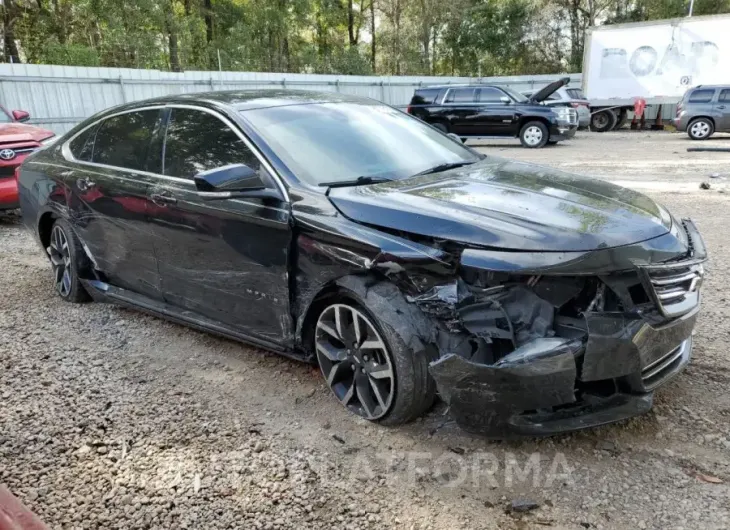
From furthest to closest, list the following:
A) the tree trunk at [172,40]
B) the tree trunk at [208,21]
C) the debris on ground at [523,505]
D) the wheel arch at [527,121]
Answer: the tree trunk at [208,21] < the tree trunk at [172,40] < the wheel arch at [527,121] < the debris on ground at [523,505]

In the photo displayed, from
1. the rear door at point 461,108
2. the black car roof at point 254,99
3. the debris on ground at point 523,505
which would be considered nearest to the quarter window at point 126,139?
the black car roof at point 254,99

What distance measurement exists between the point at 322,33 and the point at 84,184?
34.5 m

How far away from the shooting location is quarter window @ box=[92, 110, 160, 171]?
13.0 feet

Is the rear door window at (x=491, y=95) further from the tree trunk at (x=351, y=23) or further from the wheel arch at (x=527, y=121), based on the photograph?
the tree trunk at (x=351, y=23)

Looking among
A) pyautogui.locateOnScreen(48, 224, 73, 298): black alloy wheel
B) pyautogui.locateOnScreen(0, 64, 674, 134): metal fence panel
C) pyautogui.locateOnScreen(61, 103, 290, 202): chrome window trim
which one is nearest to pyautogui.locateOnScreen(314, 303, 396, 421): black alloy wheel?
pyautogui.locateOnScreen(61, 103, 290, 202): chrome window trim

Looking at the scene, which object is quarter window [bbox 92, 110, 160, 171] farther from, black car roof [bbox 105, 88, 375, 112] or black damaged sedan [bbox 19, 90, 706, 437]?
black car roof [bbox 105, 88, 375, 112]

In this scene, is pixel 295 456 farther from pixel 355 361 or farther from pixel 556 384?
pixel 556 384

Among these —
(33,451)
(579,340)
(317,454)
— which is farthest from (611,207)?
(33,451)

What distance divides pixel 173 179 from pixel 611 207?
2.48 m

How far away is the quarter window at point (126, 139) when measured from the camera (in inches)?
157

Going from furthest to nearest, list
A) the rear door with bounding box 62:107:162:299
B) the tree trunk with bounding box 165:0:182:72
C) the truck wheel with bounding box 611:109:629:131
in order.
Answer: the tree trunk with bounding box 165:0:182:72 → the truck wheel with bounding box 611:109:629:131 → the rear door with bounding box 62:107:162:299

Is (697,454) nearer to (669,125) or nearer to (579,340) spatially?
(579,340)

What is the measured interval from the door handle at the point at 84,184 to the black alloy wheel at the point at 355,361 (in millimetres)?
2225

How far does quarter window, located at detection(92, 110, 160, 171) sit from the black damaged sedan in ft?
→ 0.06
